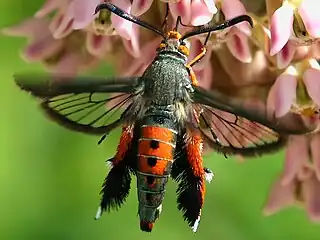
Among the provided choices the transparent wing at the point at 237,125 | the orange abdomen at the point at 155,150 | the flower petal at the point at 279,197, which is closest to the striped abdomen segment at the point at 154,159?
the orange abdomen at the point at 155,150

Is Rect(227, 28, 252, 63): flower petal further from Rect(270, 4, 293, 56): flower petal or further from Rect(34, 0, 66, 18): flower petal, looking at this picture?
Rect(34, 0, 66, 18): flower petal

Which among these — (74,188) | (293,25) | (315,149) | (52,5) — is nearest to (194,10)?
(293,25)

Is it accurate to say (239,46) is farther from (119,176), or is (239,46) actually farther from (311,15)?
(119,176)

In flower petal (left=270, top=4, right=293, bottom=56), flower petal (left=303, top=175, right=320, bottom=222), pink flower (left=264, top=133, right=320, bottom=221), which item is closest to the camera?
flower petal (left=270, top=4, right=293, bottom=56)

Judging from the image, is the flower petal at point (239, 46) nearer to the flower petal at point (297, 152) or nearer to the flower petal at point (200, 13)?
the flower petal at point (200, 13)

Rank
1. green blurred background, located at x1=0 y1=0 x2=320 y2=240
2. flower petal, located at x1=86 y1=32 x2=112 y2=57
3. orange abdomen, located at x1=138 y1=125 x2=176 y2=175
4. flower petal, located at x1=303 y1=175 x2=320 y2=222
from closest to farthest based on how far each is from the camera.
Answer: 1. orange abdomen, located at x1=138 y1=125 x2=176 y2=175
2. flower petal, located at x1=86 y1=32 x2=112 y2=57
3. flower petal, located at x1=303 y1=175 x2=320 y2=222
4. green blurred background, located at x1=0 y1=0 x2=320 y2=240

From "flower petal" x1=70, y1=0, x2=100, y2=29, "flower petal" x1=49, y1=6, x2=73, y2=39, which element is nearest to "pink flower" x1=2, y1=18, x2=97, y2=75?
"flower petal" x1=49, y1=6, x2=73, y2=39
